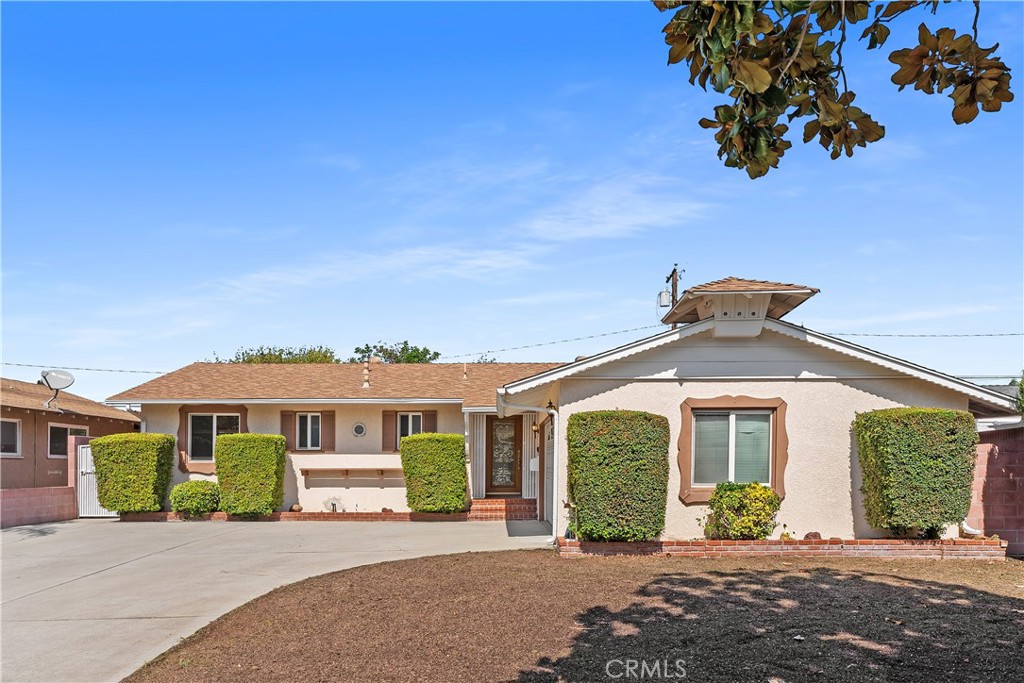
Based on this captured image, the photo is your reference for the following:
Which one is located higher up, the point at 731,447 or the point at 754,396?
the point at 754,396

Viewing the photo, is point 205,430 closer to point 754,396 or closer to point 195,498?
point 195,498

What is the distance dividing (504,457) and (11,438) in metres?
12.7

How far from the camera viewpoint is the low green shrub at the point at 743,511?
40.8ft

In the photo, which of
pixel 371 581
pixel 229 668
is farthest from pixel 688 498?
pixel 229 668

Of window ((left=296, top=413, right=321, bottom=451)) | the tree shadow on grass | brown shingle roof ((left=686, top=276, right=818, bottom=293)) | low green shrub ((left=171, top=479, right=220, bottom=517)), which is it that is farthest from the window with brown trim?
low green shrub ((left=171, top=479, right=220, bottom=517))

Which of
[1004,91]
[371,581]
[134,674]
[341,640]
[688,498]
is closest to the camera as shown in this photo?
[1004,91]

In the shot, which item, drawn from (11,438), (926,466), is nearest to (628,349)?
(926,466)

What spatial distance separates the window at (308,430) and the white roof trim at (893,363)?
1271cm

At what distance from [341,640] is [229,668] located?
1.11 m

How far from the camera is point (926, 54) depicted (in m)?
4.00

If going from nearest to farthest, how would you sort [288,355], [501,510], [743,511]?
1. [743,511]
2. [501,510]
3. [288,355]

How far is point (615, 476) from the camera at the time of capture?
472 inches

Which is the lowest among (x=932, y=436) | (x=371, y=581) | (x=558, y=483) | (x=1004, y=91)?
(x=371, y=581)

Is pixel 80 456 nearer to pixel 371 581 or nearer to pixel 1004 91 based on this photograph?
pixel 371 581
